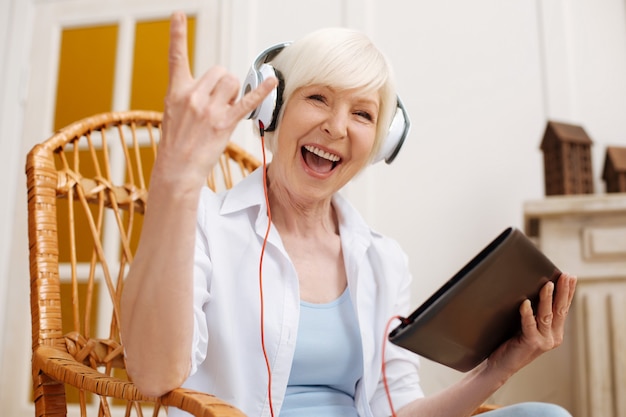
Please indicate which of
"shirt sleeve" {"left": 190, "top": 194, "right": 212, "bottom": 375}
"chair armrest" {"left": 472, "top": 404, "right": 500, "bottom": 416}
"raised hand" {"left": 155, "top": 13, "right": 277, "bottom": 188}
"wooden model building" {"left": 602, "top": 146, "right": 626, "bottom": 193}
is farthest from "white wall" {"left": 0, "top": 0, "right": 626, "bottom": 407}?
"raised hand" {"left": 155, "top": 13, "right": 277, "bottom": 188}

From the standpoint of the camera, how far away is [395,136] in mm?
1072

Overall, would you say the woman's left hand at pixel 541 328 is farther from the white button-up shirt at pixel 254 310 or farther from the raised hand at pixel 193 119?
the raised hand at pixel 193 119

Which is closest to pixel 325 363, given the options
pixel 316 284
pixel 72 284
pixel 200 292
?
pixel 316 284

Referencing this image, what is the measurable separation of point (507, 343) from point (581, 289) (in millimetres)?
636

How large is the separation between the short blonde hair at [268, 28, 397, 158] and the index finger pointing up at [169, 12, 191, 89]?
44cm

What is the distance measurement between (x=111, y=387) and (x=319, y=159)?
510mm

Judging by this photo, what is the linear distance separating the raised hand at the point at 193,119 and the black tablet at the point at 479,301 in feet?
1.13

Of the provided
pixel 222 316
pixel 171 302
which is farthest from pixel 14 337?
pixel 171 302

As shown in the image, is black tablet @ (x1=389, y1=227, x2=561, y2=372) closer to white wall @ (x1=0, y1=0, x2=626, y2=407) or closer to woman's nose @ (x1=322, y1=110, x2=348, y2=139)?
woman's nose @ (x1=322, y1=110, x2=348, y2=139)

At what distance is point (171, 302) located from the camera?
620mm

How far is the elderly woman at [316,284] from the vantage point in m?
0.92

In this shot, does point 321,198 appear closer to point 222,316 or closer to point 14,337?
point 222,316

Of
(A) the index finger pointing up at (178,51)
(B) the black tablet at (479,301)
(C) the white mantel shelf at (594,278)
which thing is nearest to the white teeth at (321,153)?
(B) the black tablet at (479,301)

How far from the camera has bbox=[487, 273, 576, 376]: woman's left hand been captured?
2.77 feet
